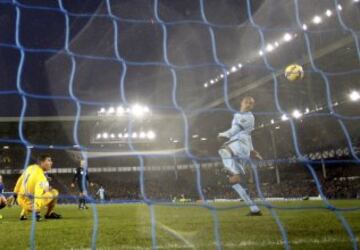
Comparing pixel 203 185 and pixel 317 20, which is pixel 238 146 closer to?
pixel 317 20

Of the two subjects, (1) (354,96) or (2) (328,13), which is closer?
(2) (328,13)

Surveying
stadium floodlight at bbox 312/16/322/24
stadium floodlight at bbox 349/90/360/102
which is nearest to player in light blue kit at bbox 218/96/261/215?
stadium floodlight at bbox 312/16/322/24

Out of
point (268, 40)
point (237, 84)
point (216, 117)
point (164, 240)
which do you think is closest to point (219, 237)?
point (164, 240)

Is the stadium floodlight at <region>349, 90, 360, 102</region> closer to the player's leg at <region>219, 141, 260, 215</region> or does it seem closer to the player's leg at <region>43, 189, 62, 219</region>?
the player's leg at <region>219, 141, 260, 215</region>

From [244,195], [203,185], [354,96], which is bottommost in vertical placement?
[244,195]

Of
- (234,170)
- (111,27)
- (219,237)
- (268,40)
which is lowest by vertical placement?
(219,237)

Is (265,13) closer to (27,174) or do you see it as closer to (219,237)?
(27,174)

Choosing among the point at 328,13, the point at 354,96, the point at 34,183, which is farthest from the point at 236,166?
the point at 354,96

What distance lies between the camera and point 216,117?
17.8m

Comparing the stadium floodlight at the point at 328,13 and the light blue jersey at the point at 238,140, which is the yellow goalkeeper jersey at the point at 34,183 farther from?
the stadium floodlight at the point at 328,13

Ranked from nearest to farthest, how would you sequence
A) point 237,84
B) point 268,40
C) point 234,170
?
point 234,170
point 237,84
point 268,40

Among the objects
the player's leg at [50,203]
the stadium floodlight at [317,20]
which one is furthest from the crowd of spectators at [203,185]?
the player's leg at [50,203]

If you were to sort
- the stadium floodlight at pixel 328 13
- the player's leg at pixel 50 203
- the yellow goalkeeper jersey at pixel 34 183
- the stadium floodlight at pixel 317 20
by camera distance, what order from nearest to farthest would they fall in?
the yellow goalkeeper jersey at pixel 34 183
the player's leg at pixel 50 203
the stadium floodlight at pixel 317 20
the stadium floodlight at pixel 328 13

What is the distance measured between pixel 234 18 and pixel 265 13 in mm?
8615
